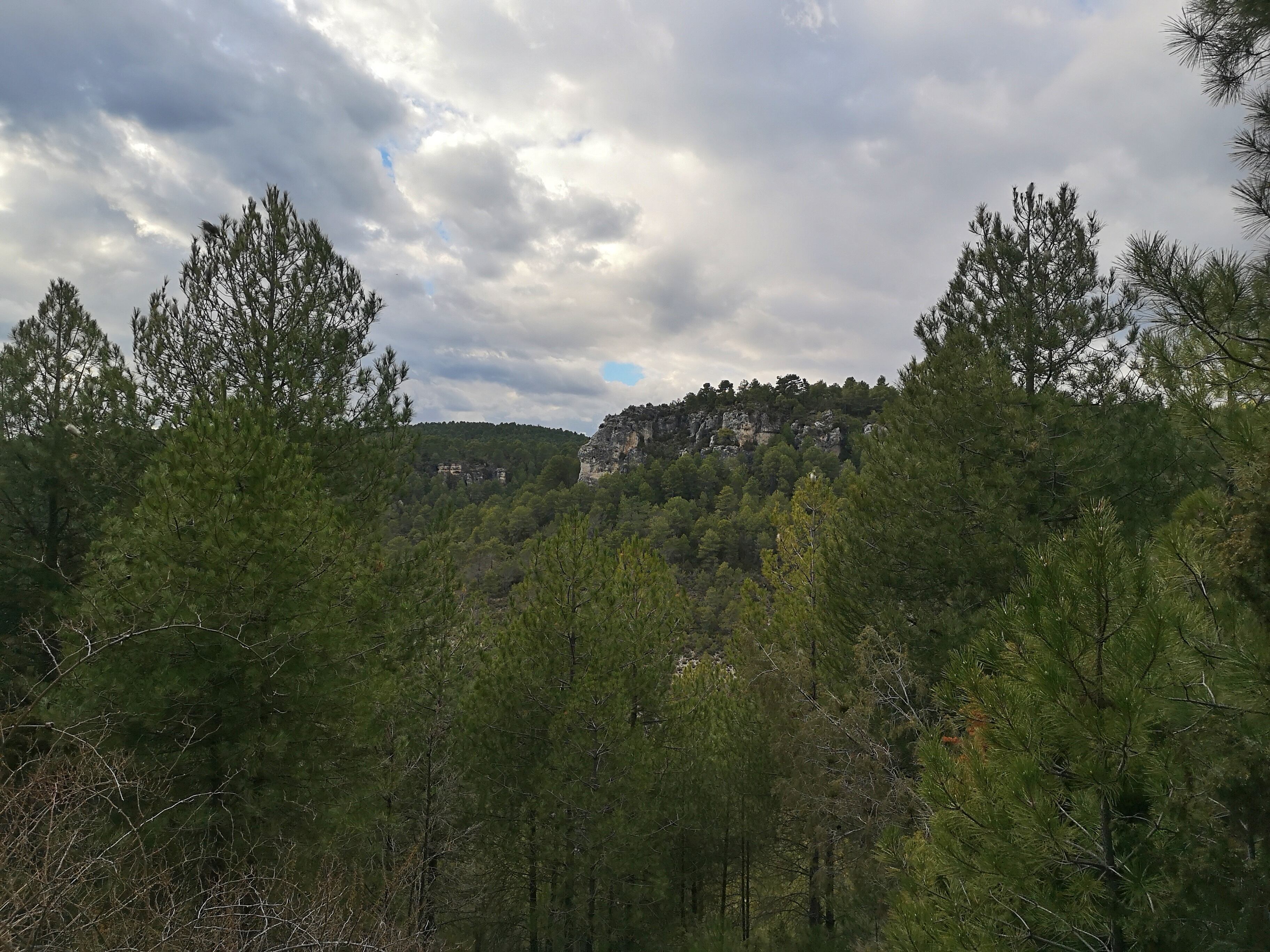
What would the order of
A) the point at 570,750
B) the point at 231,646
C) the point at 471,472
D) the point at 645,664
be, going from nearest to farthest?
the point at 231,646 < the point at 570,750 < the point at 645,664 < the point at 471,472

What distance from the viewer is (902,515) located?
8.86m

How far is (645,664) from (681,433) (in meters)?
87.1

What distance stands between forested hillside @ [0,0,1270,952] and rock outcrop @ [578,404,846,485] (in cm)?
7070

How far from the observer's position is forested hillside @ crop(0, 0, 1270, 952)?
276 centimetres

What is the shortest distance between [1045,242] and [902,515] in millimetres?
4579

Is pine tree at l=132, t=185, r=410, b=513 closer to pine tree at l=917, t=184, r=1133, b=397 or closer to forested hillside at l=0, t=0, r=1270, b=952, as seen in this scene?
forested hillside at l=0, t=0, r=1270, b=952

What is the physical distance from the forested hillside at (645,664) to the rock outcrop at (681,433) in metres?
70.7

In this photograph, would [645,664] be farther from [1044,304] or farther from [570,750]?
[1044,304]

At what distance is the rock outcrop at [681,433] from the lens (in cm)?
8362

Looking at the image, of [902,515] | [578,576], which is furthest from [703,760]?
[902,515]

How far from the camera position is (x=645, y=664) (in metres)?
9.84

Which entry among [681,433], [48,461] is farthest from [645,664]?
[681,433]

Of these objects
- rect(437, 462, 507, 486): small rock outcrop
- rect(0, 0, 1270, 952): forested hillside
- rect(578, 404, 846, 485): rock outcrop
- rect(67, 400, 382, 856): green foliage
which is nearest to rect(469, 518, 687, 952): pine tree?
rect(0, 0, 1270, 952): forested hillside

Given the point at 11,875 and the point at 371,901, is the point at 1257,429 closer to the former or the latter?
the point at 11,875
